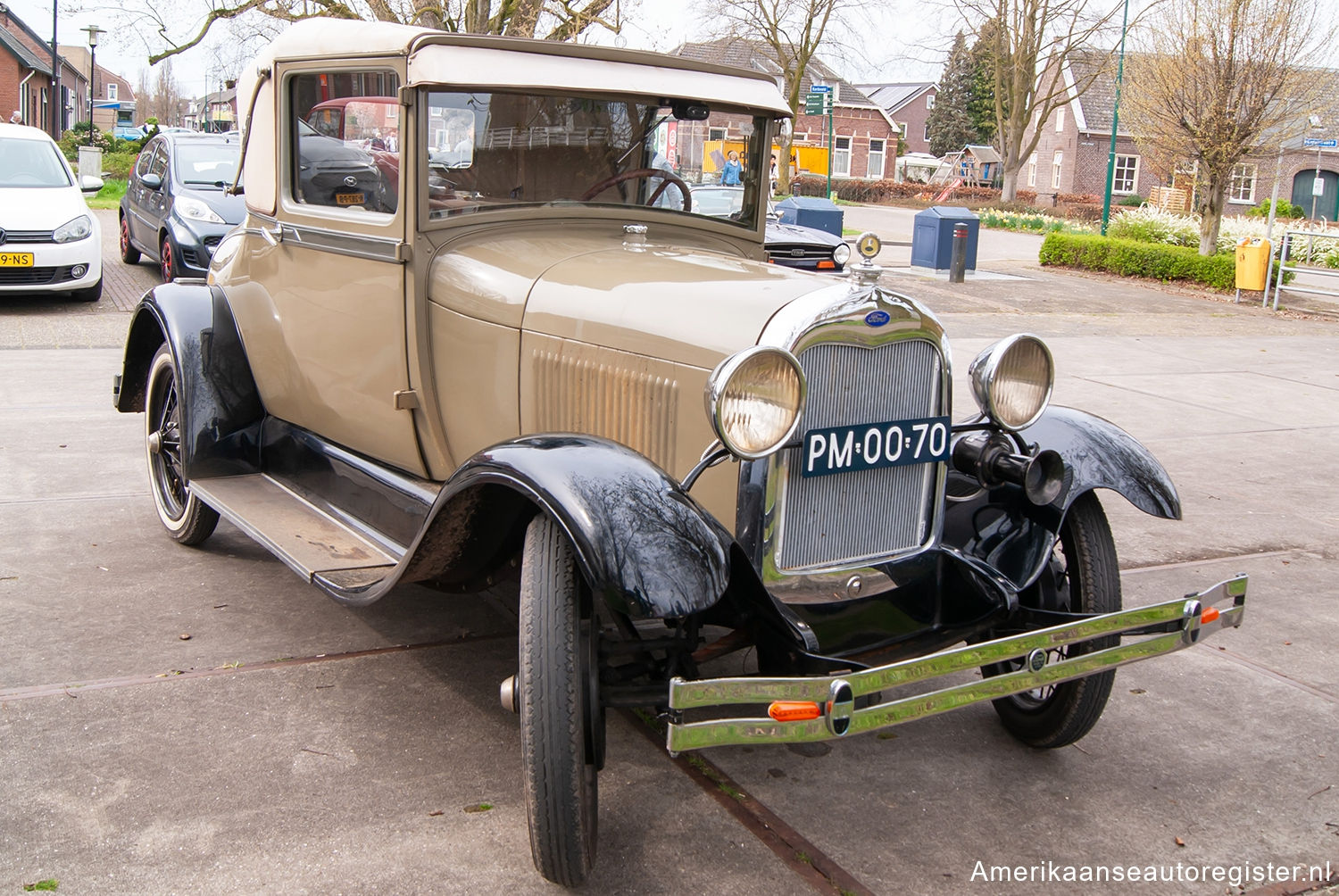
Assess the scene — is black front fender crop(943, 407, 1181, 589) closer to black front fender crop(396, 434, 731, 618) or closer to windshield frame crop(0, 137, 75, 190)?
black front fender crop(396, 434, 731, 618)

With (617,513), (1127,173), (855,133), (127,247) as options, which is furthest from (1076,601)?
(855,133)

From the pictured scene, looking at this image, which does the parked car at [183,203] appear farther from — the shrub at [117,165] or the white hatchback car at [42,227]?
the shrub at [117,165]

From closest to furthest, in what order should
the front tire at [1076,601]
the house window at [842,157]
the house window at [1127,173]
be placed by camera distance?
the front tire at [1076,601], the house window at [1127,173], the house window at [842,157]

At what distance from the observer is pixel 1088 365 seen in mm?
9953

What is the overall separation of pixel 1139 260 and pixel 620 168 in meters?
16.2

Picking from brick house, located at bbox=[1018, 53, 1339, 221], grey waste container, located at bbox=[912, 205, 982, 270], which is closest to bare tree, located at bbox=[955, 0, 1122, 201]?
brick house, located at bbox=[1018, 53, 1339, 221]

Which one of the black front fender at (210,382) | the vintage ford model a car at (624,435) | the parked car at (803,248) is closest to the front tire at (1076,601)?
the vintage ford model a car at (624,435)

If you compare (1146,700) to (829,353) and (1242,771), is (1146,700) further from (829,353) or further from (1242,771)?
(829,353)

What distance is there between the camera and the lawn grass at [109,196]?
69.6 ft

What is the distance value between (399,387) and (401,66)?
994 mm

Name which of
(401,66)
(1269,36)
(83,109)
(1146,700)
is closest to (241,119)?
(401,66)

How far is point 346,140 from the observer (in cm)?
386

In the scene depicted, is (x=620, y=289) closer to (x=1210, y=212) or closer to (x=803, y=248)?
(x=803, y=248)

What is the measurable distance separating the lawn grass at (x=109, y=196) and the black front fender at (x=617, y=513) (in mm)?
19786
